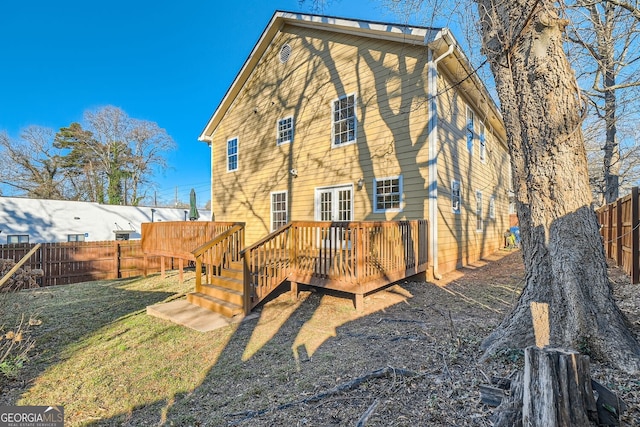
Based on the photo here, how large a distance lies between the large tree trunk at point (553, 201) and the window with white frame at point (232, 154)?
1095cm

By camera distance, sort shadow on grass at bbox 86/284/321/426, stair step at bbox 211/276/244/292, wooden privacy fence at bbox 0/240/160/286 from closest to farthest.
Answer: shadow on grass at bbox 86/284/321/426 < stair step at bbox 211/276/244/292 < wooden privacy fence at bbox 0/240/160/286

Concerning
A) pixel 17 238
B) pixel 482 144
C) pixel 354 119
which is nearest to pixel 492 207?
pixel 482 144

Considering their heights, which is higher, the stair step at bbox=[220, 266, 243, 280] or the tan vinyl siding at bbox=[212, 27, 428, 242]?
the tan vinyl siding at bbox=[212, 27, 428, 242]

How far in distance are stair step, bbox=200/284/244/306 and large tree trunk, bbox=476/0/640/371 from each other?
14.1 feet

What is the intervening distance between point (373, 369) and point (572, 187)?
266cm

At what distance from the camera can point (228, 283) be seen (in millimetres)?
6355

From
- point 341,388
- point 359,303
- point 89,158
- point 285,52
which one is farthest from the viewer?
point 89,158

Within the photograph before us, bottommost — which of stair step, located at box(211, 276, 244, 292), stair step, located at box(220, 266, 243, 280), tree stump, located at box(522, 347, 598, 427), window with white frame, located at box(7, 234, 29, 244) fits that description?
stair step, located at box(211, 276, 244, 292)

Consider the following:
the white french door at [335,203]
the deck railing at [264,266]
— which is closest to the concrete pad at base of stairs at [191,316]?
the deck railing at [264,266]

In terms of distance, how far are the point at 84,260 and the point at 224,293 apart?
942 cm

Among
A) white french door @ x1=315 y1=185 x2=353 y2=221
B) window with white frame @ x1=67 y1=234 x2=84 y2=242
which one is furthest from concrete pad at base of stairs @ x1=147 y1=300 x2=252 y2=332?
window with white frame @ x1=67 y1=234 x2=84 y2=242

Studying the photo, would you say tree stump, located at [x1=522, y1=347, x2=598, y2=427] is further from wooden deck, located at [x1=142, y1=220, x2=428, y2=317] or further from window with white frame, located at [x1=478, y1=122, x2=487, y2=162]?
window with white frame, located at [x1=478, y1=122, x2=487, y2=162]

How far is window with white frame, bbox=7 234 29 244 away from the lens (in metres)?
14.7

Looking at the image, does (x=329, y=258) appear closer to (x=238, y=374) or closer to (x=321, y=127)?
(x=238, y=374)
